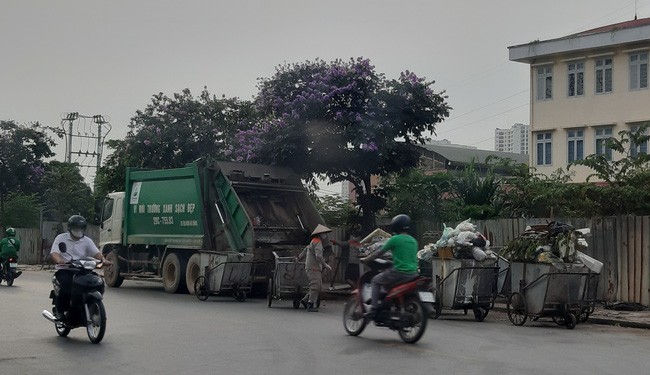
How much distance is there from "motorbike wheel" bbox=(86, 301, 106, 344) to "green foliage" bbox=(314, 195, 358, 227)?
15.5 meters

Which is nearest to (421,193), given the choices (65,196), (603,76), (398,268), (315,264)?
(315,264)

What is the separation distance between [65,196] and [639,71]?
26293 mm

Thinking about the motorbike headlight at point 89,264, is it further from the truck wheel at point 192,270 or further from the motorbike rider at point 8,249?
the motorbike rider at point 8,249

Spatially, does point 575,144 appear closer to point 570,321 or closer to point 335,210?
point 335,210

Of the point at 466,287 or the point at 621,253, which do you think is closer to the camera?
the point at 466,287

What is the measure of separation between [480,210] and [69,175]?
2665 cm

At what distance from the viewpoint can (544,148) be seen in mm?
40406

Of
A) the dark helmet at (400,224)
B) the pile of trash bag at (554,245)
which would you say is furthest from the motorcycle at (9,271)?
the dark helmet at (400,224)

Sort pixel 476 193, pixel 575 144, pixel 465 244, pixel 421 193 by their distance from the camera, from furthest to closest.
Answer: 1. pixel 575 144
2. pixel 421 193
3. pixel 476 193
4. pixel 465 244

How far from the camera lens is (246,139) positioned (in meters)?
26.0

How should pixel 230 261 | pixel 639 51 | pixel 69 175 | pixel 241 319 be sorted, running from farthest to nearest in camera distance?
pixel 69 175 < pixel 639 51 < pixel 230 261 < pixel 241 319

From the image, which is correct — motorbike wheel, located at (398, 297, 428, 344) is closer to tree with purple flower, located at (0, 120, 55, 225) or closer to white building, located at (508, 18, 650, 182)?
white building, located at (508, 18, 650, 182)

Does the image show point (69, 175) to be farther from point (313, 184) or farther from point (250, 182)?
point (250, 182)

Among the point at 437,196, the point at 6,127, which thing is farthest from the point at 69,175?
the point at 437,196
